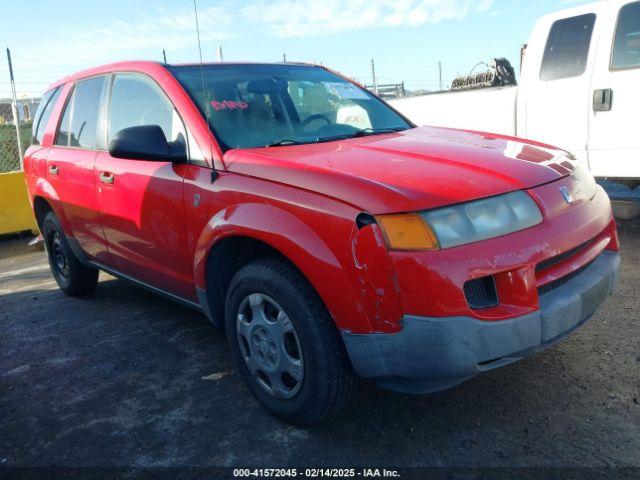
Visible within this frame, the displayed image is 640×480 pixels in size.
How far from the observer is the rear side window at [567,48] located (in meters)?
5.18

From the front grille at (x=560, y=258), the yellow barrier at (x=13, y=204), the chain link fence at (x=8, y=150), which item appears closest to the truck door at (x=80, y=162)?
the front grille at (x=560, y=258)

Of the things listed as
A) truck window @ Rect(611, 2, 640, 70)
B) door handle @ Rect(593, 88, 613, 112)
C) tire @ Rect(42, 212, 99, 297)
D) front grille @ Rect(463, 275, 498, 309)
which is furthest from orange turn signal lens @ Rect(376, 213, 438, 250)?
truck window @ Rect(611, 2, 640, 70)

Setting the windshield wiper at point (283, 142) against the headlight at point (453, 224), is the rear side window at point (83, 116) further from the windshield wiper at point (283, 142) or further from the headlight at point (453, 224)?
→ the headlight at point (453, 224)

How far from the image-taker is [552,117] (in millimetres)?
5367

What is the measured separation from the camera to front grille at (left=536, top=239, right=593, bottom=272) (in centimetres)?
222

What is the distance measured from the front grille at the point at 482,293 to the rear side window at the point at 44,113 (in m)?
3.89

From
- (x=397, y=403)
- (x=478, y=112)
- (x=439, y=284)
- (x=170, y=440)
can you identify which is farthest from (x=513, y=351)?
(x=478, y=112)

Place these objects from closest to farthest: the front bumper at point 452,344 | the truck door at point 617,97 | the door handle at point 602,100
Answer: the front bumper at point 452,344, the truck door at point 617,97, the door handle at point 602,100

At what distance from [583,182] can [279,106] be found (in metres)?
1.62

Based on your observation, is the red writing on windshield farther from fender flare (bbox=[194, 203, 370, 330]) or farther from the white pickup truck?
the white pickup truck

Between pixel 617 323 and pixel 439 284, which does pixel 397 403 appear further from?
pixel 617 323

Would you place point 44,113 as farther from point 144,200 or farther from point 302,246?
point 302,246

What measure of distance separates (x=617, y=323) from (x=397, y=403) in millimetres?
1588

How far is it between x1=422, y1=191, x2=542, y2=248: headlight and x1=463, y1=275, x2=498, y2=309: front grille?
0.49ft
